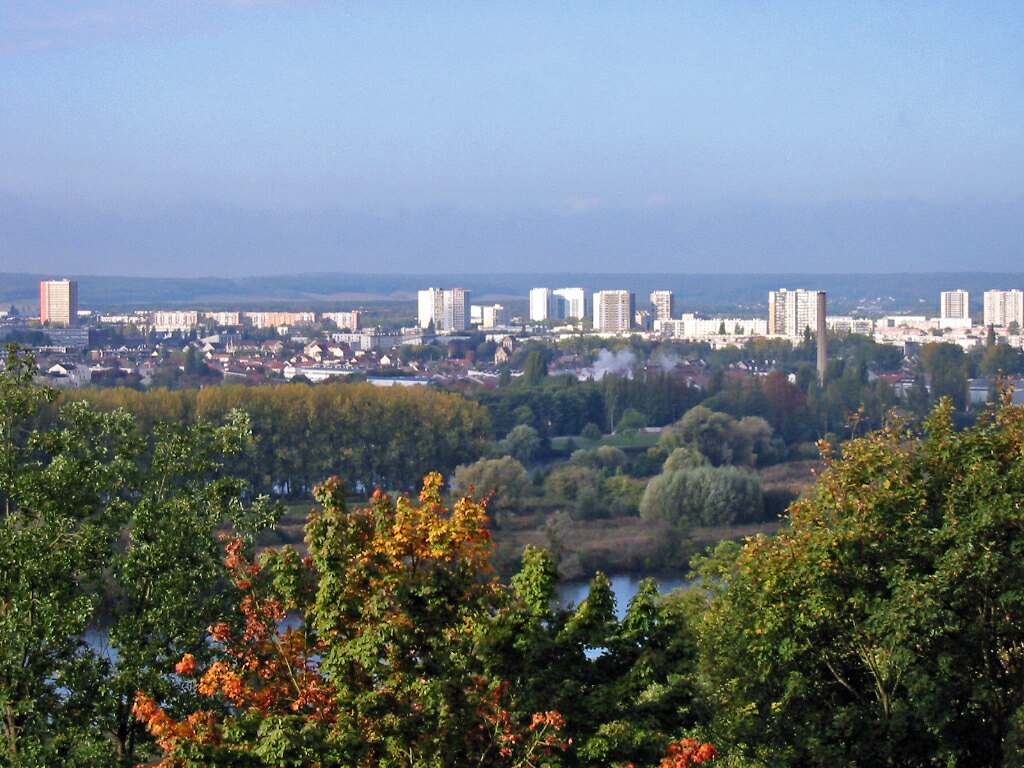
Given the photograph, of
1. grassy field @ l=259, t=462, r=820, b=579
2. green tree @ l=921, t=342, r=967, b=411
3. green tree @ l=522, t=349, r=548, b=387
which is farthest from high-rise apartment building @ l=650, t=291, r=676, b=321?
grassy field @ l=259, t=462, r=820, b=579

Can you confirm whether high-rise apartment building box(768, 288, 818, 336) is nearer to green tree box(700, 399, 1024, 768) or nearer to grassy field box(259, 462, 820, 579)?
grassy field box(259, 462, 820, 579)

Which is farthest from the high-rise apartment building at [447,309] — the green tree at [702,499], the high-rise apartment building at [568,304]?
the green tree at [702,499]

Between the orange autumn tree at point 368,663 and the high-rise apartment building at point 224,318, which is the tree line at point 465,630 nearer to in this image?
the orange autumn tree at point 368,663

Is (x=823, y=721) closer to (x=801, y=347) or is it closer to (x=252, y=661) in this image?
(x=252, y=661)

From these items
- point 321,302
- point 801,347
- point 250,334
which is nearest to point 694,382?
point 801,347

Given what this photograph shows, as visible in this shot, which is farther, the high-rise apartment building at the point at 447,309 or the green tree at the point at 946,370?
the high-rise apartment building at the point at 447,309
